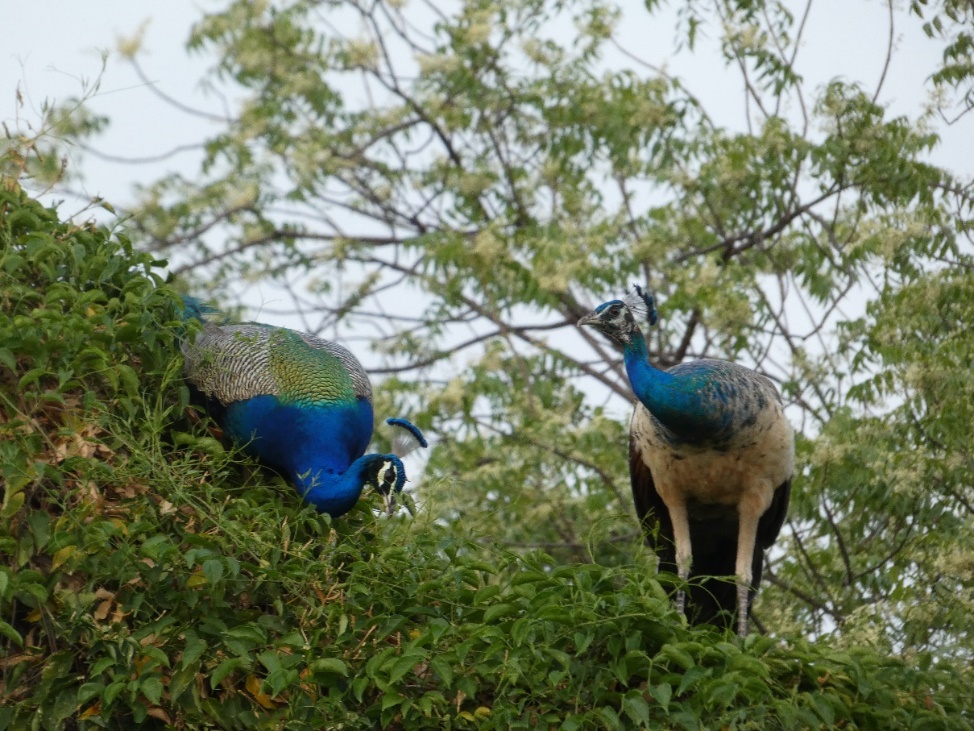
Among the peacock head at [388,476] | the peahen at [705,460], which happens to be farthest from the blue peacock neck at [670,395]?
the peacock head at [388,476]

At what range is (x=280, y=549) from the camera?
12.3 ft

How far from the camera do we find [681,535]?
551cm

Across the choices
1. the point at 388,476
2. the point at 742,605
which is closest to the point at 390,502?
the point at 388,476

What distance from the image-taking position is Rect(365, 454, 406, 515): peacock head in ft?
13.9

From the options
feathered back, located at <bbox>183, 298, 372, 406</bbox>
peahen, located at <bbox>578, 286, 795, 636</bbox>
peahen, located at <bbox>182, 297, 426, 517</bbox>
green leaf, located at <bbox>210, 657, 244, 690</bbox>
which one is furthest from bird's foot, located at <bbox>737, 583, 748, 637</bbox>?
green leaf, located at <bbox>210, 657, 244, 690</bbox>

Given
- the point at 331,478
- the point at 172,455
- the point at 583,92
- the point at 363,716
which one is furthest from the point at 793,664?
the point at 583,92

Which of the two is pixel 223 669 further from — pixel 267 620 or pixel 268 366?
pixel 268 366

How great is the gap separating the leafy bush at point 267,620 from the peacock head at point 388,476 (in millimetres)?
185

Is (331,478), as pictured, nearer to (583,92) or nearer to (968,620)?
(968,620)

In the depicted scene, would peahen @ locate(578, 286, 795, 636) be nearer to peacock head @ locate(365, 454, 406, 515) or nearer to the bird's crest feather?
the bird's crest feather

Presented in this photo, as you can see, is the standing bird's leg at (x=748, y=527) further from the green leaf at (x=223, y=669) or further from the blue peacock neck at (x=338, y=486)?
the green leaf at (x=223, y=669)

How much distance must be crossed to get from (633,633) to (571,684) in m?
0.20

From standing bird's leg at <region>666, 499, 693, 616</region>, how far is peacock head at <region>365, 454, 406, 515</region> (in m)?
1.47

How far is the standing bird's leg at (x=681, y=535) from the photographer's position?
5.41 meters
